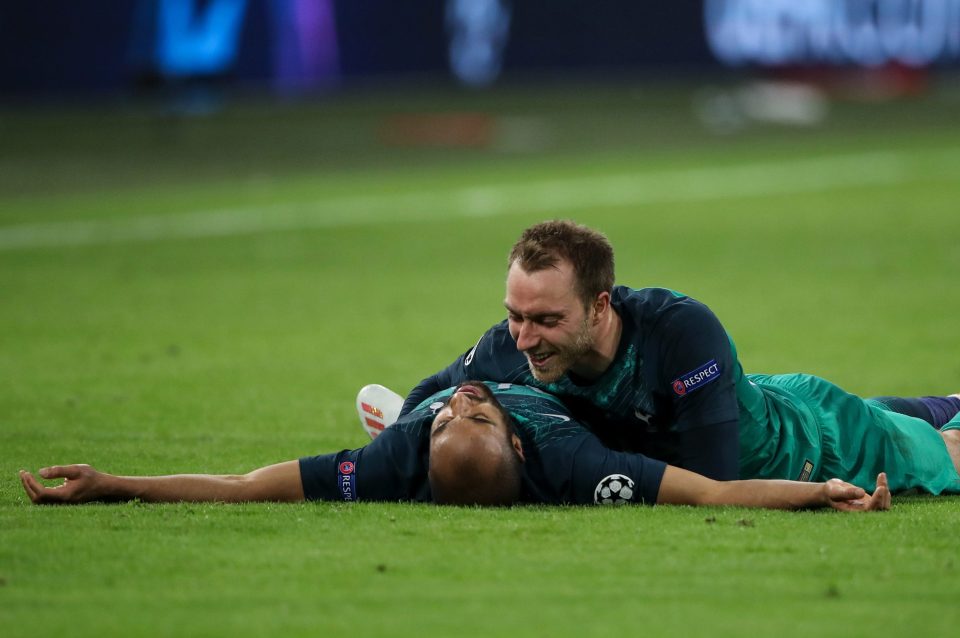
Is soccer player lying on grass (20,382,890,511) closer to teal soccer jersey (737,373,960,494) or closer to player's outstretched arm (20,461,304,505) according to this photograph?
player's outstretched arm (20,461,304,505)

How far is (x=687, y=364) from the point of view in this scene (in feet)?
20.5

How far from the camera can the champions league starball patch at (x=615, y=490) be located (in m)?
6.20

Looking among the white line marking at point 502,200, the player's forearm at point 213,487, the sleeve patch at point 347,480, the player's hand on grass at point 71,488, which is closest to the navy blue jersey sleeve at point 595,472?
the sleeve patch at point 347,480

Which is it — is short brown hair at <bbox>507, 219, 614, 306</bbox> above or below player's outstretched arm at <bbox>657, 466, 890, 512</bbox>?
above

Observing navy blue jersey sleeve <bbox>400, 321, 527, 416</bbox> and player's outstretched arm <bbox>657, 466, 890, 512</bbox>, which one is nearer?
player's outstretched arm <bbox>657, 466, 890, 512</bbox>

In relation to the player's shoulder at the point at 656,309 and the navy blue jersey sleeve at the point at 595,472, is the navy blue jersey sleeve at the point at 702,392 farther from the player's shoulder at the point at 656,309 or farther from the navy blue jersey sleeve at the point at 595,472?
the navy blue jersey sleeve at the point at 595,472

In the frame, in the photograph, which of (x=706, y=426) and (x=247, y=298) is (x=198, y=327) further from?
(x=706, y=426)

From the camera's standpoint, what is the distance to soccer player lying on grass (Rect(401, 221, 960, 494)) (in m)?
6.21

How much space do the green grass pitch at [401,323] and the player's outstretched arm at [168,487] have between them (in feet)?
0.35

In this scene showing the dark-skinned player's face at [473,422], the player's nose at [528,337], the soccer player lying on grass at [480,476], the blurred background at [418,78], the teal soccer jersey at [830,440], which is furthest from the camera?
the blurred background at [418,78]

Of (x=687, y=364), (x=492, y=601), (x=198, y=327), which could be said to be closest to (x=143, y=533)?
(x=492, y=601)

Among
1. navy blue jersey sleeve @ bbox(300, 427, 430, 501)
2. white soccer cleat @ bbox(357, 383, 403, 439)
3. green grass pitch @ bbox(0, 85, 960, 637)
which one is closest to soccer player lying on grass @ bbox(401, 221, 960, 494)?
green grass pitch @ bbox(0, 85, 960, 637)

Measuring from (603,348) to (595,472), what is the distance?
1.87ft

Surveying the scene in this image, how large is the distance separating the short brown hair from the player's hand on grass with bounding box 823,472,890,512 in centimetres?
129
